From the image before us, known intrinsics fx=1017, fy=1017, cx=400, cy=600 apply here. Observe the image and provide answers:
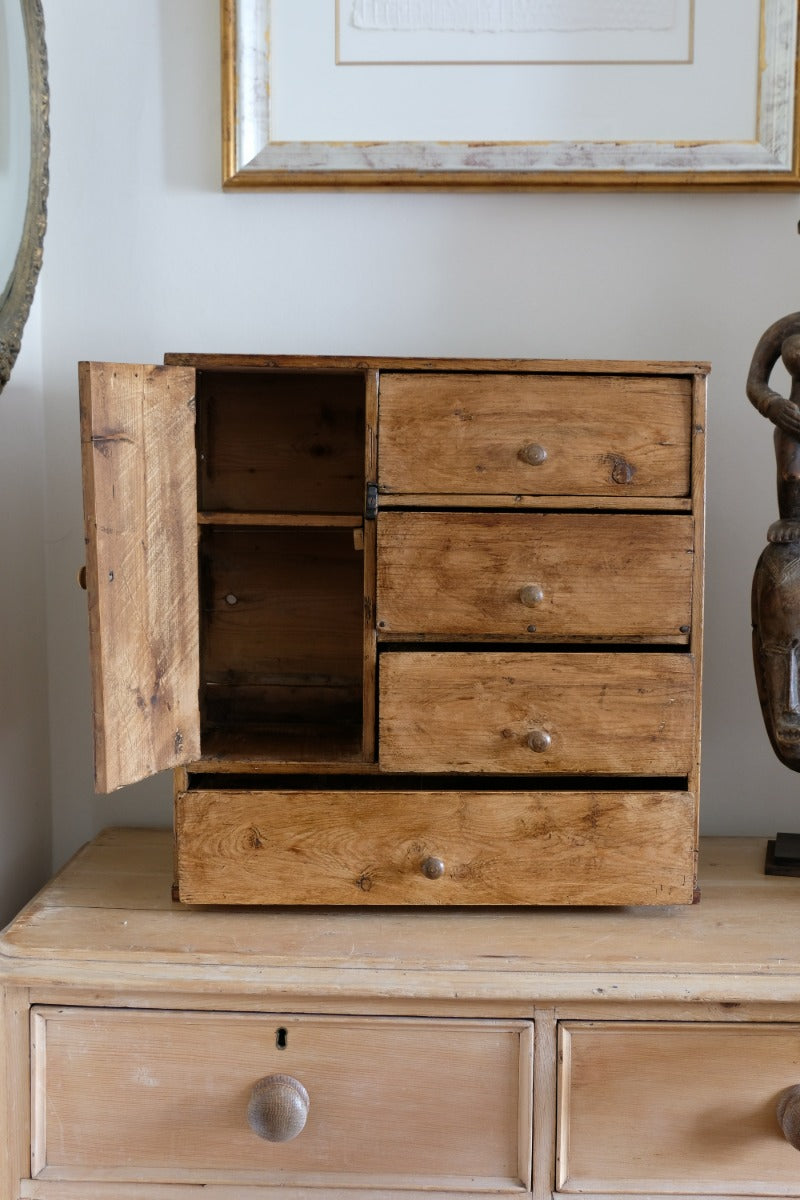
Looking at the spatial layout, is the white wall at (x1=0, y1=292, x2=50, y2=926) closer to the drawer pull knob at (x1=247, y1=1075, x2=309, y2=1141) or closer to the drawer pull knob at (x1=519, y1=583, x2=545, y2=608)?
the drawer pull knob at (x1=247, y1=1075, x2=309, y2=1141)

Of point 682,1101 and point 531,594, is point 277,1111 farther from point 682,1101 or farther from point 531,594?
point 531,594

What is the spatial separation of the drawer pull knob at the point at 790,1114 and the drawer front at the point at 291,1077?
29 centimetres

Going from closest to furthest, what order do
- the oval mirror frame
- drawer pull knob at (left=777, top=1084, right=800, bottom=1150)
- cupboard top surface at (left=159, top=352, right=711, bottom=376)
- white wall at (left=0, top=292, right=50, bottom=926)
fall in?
drawer pull knob at (left=777, top=1084, right=800, bottom=1150) → cupboard top surface at (left=159, top=352, right=711, bottom=376) → the oval mirror frame → white wall at (left=0, top=292, right=50, bottom=926)

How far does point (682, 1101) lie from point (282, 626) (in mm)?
843

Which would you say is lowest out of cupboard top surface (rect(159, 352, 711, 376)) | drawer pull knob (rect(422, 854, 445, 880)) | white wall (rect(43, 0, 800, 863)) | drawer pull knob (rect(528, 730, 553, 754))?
drawer pull knob (rect(422, 854, 445, 880))

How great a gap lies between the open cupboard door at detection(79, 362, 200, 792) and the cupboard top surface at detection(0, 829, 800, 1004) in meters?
0.20

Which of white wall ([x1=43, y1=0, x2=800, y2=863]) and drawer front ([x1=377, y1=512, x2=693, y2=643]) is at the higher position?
white wall ([x1=43, y1=0, x2=800, y2=863])

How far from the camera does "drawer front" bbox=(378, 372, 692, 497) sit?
124 cm

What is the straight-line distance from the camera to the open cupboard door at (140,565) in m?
1.12

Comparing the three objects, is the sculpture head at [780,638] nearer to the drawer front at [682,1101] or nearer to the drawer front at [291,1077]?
the drawer front at [682,1101]

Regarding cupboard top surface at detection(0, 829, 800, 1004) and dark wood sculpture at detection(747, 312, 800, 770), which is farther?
dark wood sculpture at detection(747, 312, 800, 770)

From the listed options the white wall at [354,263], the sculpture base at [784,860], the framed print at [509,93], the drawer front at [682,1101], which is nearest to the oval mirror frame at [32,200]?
the white wall at [354,263]

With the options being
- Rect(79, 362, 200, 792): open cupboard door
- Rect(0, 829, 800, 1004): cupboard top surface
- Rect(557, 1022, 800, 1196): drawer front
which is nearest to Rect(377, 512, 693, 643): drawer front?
Rect(79, 362, 200, 792): open cupboard door

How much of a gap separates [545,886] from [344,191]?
1.08 m
